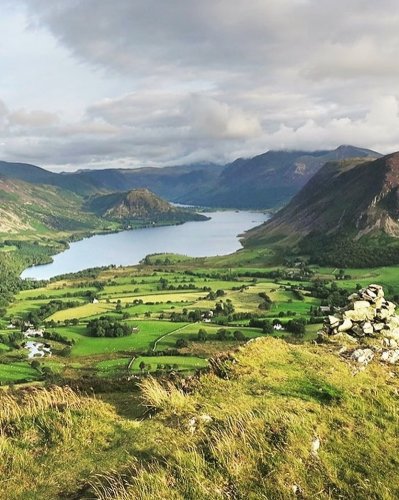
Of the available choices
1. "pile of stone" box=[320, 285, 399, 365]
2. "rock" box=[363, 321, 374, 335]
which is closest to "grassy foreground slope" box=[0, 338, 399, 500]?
"pile of stone" box=[320, 285, 399, 365]

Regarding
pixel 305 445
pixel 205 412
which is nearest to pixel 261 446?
→ pixel 305 445

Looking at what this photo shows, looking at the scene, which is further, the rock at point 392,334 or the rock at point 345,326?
the rock at point 345,326

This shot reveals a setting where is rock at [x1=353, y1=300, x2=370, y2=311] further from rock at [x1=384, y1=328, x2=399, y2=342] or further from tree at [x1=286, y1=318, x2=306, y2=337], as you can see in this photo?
tree at [x1=286, y1=318, x2=306, y2=337]

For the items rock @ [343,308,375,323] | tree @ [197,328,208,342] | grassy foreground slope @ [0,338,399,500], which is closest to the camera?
grassy foreground slope @ [0,338,399,500]

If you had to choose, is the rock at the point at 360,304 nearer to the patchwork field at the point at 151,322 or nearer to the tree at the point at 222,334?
the patchwork field at the point at 151,322

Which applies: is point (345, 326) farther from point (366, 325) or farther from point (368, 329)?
point (368, 329)

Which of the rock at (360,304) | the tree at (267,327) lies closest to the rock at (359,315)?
the rock at (360,304)
